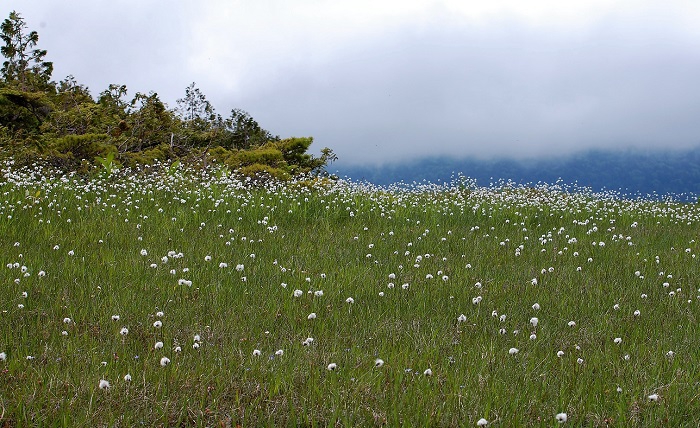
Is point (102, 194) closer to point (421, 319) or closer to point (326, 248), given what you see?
point (326, 248)

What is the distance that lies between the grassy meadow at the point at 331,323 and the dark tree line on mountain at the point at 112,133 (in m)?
6.96

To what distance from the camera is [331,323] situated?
5742mm

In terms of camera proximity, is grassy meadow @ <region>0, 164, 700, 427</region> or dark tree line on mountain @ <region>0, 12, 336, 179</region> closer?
grassy meadow @ <region>0, 164, 700, 427</region>

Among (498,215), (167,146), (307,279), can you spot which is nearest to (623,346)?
(307,279)

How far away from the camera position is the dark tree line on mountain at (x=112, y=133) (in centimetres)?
1814

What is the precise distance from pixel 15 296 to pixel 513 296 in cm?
525

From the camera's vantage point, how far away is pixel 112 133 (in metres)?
21.2

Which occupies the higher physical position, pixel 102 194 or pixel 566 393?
pixel 102 194

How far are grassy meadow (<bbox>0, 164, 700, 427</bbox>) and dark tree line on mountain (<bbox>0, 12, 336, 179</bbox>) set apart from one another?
6.96 m

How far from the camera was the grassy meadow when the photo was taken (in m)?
3.99

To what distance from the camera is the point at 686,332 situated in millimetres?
5852

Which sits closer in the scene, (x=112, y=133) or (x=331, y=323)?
(x=331, y=323)

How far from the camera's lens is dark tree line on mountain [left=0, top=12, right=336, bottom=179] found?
18141 millimetres

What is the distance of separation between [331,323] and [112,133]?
58.5 feet
